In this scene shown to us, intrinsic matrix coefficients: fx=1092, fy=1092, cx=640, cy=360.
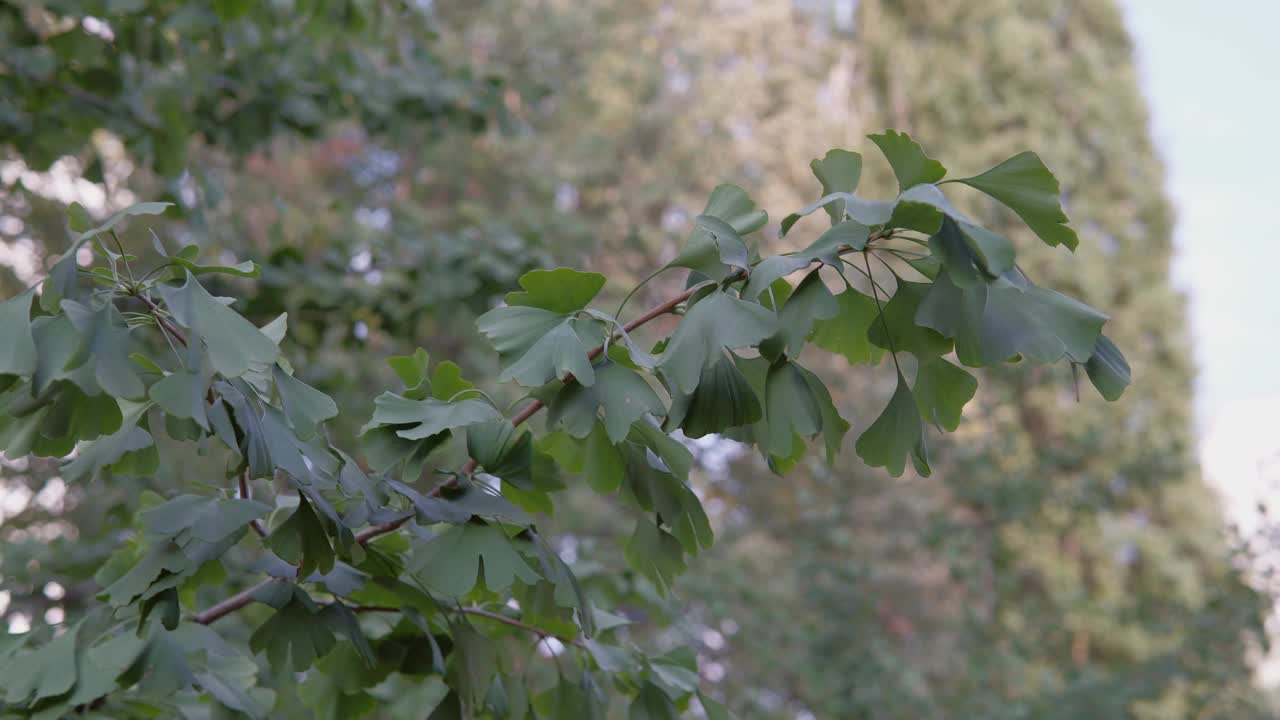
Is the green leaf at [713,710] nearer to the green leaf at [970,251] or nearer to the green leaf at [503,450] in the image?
the green leaf at [503,450]

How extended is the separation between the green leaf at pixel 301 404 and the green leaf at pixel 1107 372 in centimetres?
61

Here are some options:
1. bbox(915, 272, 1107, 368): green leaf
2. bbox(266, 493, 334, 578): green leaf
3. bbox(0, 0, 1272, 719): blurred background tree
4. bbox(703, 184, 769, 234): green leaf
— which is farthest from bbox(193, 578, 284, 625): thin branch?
bbox(0, 0, 1272, 719): blurred background tree

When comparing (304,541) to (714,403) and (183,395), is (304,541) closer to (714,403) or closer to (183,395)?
(183,395)

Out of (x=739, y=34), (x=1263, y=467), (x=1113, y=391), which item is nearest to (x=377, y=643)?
(x=1113, y=391)

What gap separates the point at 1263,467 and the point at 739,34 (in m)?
8.35

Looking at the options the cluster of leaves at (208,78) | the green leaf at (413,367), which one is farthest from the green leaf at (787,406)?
the cluster of leaves at (208,78)

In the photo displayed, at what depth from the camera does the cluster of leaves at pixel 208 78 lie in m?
2.35

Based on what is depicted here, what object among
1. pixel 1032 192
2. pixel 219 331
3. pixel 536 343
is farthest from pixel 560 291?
pixel 1032 192

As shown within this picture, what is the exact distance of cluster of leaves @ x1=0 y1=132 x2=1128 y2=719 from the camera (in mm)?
796

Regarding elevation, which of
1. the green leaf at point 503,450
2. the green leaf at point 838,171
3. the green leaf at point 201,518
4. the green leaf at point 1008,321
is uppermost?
the green leaf at point 838,171

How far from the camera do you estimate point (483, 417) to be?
0.92 m

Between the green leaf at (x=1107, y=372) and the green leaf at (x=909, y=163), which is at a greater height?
the green leaf at (x=909, y=163)

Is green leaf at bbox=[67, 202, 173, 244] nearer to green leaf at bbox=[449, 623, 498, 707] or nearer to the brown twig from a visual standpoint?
the brown twig

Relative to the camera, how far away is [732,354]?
35.8 inches
